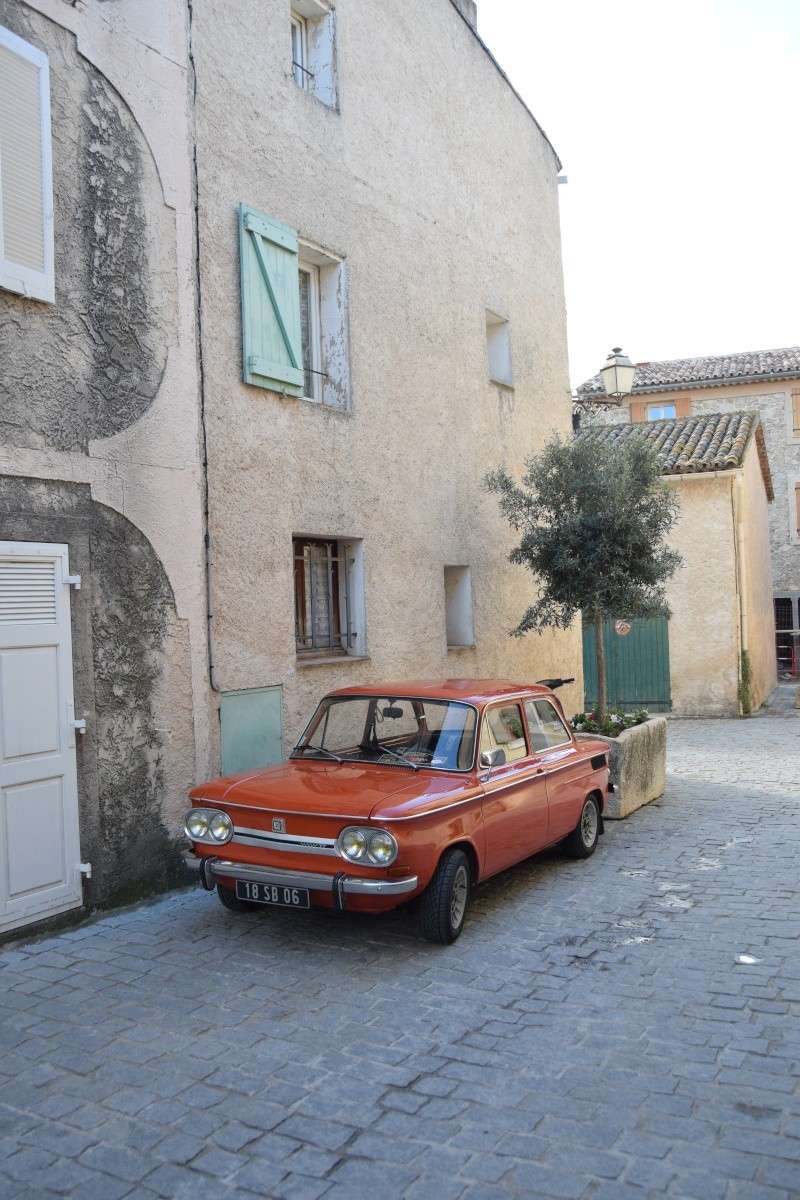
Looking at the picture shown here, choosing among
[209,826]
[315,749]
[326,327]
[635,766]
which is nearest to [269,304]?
[326,327]

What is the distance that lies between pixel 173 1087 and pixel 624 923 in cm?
312

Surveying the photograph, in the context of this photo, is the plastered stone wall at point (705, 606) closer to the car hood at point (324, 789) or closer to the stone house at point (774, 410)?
the stone house at point (774, 410)

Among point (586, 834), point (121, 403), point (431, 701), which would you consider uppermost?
point (121, 403)

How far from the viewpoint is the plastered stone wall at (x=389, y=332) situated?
774 cm

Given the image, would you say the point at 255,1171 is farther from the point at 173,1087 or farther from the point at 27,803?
the point at 27,803

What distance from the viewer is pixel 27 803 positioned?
5.80m

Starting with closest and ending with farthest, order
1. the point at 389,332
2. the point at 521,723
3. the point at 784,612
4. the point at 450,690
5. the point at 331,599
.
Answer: the point at 450,690, the point at 521,723, the point at 331,599, the point at 389,332, the point at 784,612

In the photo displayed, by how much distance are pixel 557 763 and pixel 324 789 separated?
2.13 meters

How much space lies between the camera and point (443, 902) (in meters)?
5.50

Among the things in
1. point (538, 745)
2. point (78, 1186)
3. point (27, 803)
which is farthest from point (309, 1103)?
point (538, 745)

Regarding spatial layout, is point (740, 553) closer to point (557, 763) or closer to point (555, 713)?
point (555, 713)

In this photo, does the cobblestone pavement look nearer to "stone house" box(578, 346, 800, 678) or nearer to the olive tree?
the olive tree

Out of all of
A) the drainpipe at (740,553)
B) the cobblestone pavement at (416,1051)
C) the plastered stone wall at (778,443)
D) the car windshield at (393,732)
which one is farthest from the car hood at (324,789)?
the plastered stone wall at (778,443)

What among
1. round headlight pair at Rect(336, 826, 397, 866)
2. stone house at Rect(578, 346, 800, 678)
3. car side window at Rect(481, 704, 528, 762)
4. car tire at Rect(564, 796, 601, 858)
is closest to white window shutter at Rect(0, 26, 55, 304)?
round headlight pair at Rect(336, 826, 397, 866)
